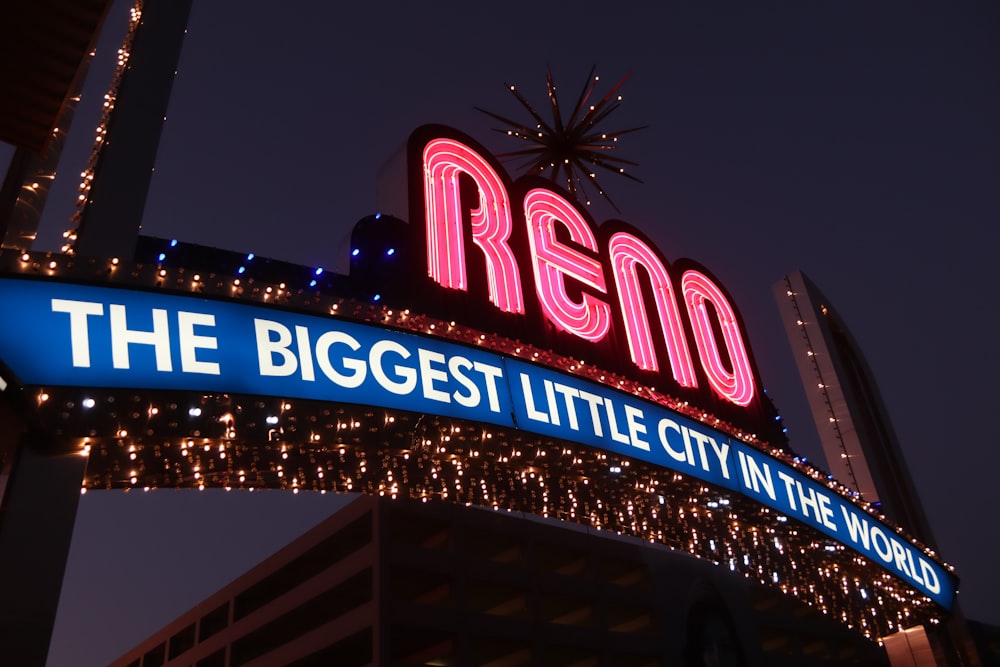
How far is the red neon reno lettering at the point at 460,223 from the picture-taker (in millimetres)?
8289

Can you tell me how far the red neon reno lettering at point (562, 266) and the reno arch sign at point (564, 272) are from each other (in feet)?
0.05

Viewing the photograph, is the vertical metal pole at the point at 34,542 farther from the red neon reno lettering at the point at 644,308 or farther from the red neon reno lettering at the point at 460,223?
the red neon reno lettering at the point at 644,308

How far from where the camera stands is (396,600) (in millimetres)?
30344

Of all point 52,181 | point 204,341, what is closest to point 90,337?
point 204,341

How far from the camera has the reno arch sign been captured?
8.56 meters

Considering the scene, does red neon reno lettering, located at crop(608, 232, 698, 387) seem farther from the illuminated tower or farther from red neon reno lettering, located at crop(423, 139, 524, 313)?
the illuminated tower

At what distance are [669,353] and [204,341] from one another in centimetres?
606

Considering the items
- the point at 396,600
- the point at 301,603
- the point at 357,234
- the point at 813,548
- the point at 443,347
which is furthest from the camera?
the point at 301,603

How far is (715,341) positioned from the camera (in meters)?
11.0

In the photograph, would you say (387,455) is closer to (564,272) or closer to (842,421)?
(564,272)

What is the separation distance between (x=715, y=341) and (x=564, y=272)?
2.65m

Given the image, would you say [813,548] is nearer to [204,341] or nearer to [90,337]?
[204,341]

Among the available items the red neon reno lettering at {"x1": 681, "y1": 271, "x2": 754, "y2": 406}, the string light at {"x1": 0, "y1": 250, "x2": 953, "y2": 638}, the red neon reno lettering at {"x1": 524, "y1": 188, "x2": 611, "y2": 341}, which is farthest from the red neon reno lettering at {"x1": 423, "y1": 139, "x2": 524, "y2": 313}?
the red neon reno lettering at {"x1": 681, "y1": 271, "x2": 754, "y2": 406}

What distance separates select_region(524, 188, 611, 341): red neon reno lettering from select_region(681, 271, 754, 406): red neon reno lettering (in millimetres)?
1698
